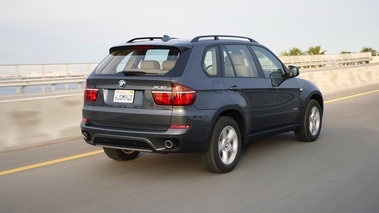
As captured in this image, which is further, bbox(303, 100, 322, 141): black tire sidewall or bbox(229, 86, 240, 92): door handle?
bbox(303, 100, 322, 141): black tire sidewall

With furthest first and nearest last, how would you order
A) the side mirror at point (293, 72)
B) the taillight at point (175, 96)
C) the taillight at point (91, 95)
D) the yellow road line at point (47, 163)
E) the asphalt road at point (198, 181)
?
the side mirror at point (293, 72), the yellow road line at point (47, 163), the taillight at point (91, 95), the taillight at point (175, 96), the asphalt road at point (198, 181)

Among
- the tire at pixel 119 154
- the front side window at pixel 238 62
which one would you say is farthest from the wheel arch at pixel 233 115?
the tire at pixel 119 154

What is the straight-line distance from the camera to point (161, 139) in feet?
18.0

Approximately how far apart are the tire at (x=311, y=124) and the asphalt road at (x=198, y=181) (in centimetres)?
19

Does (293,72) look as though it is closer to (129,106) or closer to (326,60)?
(129,106)

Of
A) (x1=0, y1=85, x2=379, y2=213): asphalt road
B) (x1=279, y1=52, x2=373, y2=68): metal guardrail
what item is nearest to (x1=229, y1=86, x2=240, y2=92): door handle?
(x1=0, y1=85, x2=379, y2=213): asphalt road

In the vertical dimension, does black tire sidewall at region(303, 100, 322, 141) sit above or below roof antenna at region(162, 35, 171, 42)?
below

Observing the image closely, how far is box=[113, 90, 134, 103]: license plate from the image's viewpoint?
5641 mm

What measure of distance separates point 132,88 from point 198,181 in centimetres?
124

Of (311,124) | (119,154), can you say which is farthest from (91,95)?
(311,124)

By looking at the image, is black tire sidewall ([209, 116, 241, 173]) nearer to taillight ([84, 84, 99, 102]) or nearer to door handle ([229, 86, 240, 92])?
door handle ([229, 86, 240, 92])

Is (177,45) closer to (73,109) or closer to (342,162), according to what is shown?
(342,162)

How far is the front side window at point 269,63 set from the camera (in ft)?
23.2

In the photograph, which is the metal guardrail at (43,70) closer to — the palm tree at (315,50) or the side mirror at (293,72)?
the side mirror at (293,72)
